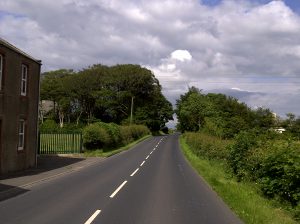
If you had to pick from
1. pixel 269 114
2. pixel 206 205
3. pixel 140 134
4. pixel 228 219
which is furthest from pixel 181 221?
pixel 269 114

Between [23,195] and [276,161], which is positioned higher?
[276,161]

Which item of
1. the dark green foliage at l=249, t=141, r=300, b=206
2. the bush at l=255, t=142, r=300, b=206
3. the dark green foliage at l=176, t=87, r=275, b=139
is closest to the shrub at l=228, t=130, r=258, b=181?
the dark green foliage at l=249, t=141, r=300, b=206

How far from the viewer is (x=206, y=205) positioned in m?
13.9

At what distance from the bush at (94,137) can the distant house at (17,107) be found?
15.1 meters

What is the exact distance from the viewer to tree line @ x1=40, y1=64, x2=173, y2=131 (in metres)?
102

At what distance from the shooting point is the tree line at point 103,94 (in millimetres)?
102438

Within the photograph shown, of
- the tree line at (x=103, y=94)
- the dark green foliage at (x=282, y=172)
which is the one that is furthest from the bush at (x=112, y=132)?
the tree line at (x=103, y=94)

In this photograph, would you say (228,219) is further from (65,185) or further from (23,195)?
(65,185)

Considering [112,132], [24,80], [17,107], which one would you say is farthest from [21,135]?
[112,132]

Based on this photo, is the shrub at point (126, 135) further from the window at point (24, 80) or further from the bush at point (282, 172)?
the bush at point (282, 172)

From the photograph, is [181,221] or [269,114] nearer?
[181,221]

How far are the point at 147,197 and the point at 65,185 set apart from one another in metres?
4.49

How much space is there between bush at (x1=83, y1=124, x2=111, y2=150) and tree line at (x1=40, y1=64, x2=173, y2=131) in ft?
179

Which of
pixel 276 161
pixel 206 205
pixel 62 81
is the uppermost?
pixel 62 81
